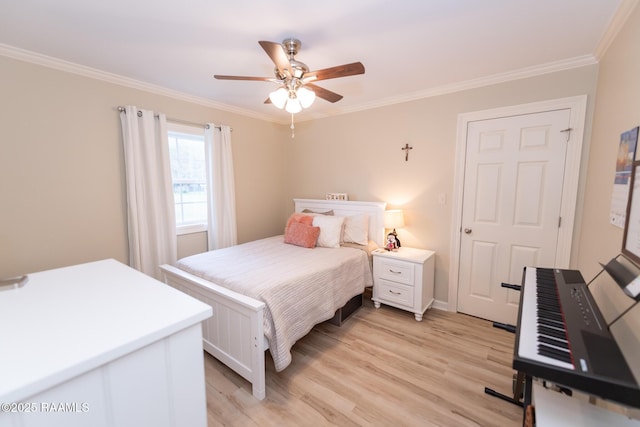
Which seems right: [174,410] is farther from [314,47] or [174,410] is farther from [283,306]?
[314,47]

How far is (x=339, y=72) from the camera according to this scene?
1745 mm

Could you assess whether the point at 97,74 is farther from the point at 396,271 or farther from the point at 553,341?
the point at 553,341

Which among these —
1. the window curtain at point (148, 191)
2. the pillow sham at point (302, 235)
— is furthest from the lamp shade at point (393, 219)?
the window curtain at point (148, 191)

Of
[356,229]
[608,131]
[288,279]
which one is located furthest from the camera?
[356,229]

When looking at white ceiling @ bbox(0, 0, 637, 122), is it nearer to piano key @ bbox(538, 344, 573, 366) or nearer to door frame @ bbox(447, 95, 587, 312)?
door frame @ bbox(447, 95, 587, 312)

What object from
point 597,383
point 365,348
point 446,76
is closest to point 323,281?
point 365,348

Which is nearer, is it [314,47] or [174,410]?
[174,410]

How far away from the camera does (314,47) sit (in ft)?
6.58

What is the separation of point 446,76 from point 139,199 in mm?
3304

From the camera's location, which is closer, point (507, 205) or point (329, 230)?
point (507, 205)

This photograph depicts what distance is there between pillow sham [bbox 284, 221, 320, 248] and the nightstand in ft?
2.35

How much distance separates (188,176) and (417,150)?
9.14 feet

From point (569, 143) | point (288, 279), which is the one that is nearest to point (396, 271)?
point (288, 279)

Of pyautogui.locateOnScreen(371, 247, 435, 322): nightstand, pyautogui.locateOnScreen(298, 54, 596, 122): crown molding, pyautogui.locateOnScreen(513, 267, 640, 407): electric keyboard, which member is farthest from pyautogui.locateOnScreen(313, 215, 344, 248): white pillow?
pyautogui.locateOnScreen(513, 267, 640, 407): electric keyboard
